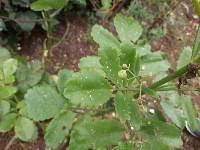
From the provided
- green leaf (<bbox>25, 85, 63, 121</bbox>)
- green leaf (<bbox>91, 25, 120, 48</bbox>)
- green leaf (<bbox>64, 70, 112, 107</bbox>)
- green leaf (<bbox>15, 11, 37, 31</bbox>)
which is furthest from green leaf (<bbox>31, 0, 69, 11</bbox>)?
green leaf (<bbox>15, 11, 37, 31</bbox>)

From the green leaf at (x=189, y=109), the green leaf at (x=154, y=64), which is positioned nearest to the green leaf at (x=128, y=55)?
the green leaf at (x=189, y=109)

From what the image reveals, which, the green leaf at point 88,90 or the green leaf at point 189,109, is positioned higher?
the green leaf at point 88,90

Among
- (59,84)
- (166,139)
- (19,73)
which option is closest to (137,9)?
(19,73)

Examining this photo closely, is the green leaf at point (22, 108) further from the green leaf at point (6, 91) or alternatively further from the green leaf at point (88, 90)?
the green leaf at point (88, 90)

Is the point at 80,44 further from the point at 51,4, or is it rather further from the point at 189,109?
the point at 189,109

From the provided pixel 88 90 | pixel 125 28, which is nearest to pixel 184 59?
pixel 125 28

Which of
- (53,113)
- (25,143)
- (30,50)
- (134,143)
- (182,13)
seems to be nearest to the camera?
(134,143)

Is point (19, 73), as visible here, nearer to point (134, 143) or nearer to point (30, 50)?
point (30, 50)

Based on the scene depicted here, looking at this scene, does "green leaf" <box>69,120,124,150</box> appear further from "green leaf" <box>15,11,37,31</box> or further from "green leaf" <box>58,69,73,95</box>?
"green leaf" <box>15,11,37,31</box>
